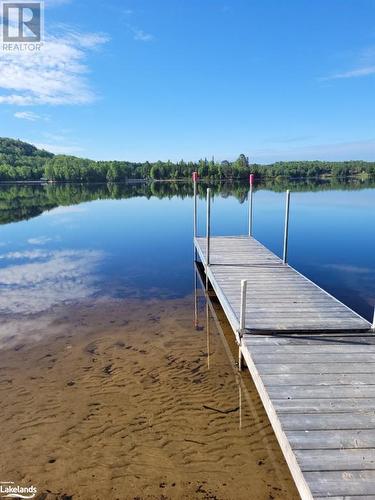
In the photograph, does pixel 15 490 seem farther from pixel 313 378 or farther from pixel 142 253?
pixel 142 253

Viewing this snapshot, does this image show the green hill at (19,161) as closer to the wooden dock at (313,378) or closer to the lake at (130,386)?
the lake at (130,386)

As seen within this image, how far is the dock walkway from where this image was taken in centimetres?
318

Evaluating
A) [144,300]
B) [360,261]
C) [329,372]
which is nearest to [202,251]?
[144,300]

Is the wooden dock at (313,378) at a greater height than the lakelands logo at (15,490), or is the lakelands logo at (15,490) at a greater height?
the wooden dock at (313,378)

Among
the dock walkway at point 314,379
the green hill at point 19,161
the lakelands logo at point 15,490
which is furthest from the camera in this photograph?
the green hill at point 19,161

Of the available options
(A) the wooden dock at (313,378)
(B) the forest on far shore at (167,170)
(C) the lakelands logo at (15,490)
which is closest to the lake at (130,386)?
(C) the lakelands logo at (15,490)

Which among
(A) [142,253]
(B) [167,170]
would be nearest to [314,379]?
(A) [142,253]

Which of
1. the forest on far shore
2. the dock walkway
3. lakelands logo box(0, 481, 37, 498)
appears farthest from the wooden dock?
the forest on far shore

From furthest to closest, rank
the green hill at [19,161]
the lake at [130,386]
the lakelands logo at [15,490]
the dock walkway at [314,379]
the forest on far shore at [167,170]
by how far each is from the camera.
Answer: the forest on far shore at [167,170] < the green hill at [19,161] < the lake at [130,386] < the lakelands logo at [15,490] < the dock walkway at [314,379]

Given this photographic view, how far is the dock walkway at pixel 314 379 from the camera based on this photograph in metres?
3.18

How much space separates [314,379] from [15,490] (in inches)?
154

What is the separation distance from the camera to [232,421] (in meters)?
5.12

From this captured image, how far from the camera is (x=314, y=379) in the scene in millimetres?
4562

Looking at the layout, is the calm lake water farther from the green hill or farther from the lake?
the green hill
